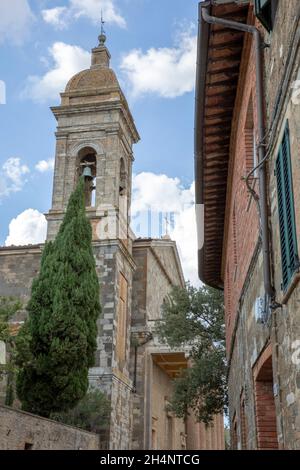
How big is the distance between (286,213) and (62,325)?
14130 mm

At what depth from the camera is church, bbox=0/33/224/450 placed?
25984mm

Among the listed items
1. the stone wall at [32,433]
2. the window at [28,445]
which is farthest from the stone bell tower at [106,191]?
the window at [28,445]

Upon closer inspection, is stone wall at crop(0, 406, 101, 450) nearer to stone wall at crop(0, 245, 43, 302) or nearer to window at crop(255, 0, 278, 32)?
window at crop(255, 0, 278, 32)

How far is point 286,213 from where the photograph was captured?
16.6ft

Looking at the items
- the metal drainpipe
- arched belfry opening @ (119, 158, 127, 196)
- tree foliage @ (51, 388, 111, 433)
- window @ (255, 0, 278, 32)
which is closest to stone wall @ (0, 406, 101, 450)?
tree foliage @ (51, 388, 111, 433)

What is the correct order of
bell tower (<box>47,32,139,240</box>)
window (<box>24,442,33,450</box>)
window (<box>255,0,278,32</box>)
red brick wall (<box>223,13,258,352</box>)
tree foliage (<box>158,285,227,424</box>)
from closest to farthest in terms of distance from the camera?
window (<box>255,0,278,32</box>) → red brick wall (<box>223,13,258,352</box>) → window (<box>24,442,33,450</box>) → tree foliage (<box>158,285,227,424</box>) → bell tower (<box>47,32,139,240</box>)

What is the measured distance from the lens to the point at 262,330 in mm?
6719

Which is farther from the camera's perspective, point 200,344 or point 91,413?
point 200,344

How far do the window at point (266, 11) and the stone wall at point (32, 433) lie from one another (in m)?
9.50

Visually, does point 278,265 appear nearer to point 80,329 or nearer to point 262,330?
point 262,330

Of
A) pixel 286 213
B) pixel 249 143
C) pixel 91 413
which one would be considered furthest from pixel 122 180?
pixel 286 213

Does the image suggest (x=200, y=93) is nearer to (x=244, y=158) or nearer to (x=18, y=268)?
(x=244, y=158)

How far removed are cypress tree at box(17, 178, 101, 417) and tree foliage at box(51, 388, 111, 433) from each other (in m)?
3.32
